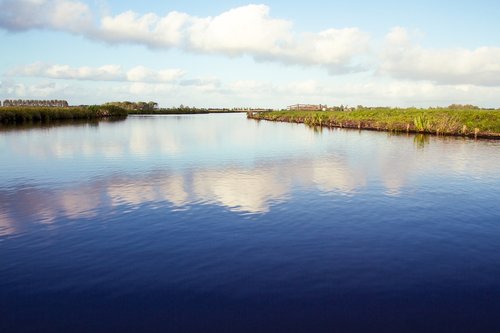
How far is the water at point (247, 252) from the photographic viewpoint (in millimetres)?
10109

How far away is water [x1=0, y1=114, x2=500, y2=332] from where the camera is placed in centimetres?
1011

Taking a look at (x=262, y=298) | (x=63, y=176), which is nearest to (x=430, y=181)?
(x=262, y=298)

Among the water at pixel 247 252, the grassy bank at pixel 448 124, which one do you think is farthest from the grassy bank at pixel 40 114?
the water at pixel 247 252

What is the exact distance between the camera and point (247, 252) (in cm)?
1412

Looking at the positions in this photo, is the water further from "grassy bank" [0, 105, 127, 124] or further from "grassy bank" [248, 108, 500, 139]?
"grassy bank" [0, 105, 127, 124]

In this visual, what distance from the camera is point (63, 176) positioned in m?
27.7

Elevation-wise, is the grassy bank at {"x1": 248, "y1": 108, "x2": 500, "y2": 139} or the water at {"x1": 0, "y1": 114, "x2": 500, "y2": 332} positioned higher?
the grassy bank at {"x1": 248, "y1": 108, "x2": 500, "y2": 139}

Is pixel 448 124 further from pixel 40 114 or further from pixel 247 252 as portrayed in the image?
pixel 40 114

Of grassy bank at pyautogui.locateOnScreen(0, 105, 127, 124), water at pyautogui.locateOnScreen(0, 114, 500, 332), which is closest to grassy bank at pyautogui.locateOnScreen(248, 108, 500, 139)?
water at pyautogui.locateOnScreen(0, 114, 500, 332)

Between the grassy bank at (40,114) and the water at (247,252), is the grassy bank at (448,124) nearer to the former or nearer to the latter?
the water at (247,252)

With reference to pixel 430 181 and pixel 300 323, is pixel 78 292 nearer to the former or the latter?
pixel 300 323

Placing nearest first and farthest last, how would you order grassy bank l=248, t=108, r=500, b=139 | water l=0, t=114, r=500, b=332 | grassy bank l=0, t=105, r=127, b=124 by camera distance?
water l=0, t=114, r=500, b=332 < grassy bank l=248, t=108, r=500, b=139 < grassy bank l=0, t=105, r=127, b=124

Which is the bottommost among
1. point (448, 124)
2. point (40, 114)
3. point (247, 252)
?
point (247, 252)

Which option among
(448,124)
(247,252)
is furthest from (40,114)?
(247,252)
